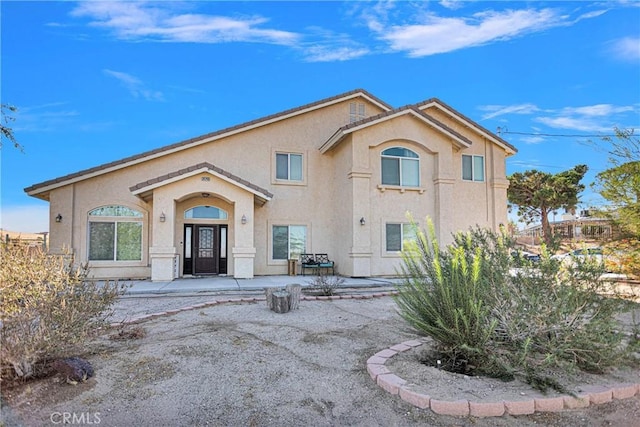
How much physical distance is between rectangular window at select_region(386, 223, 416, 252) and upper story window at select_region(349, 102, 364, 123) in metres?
5.05

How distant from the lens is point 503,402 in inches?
145

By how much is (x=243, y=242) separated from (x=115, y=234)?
465 centimetres

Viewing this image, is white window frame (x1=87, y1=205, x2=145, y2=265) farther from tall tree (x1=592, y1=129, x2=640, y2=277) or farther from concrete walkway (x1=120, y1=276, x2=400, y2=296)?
tall tree (x1=592, y1=129, x2=640, y2=277)

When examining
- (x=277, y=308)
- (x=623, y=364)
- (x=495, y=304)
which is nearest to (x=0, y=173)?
(x=277, y=308)

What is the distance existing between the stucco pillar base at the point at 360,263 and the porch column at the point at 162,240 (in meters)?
6.27

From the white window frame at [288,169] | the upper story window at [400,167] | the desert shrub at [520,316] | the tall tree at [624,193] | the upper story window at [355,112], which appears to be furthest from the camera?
the upper story window at [355,112]

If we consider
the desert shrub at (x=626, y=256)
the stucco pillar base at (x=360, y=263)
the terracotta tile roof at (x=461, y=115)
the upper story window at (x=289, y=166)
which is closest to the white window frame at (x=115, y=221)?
the upper story window at (x=289, y=166)

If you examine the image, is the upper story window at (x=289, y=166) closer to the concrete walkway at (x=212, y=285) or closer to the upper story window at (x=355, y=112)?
the upper story window at (x=355, y=112)

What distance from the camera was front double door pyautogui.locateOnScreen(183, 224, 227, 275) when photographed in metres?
15.0

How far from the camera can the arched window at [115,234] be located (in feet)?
46.3

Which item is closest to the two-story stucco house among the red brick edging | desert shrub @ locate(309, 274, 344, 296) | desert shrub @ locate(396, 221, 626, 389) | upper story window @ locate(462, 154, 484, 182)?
upper story window @ locate(462, 154, 484, 182)

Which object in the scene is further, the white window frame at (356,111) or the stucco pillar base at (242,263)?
the white window frame at (356,111)

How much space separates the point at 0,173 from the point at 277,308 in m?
8.12

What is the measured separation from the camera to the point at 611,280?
457 cm
